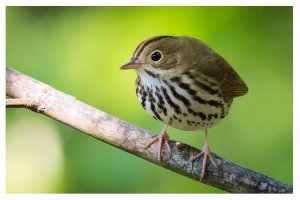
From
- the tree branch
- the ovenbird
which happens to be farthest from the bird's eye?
the tree branch

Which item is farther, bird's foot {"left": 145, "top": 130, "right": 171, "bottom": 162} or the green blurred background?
the green blurred background

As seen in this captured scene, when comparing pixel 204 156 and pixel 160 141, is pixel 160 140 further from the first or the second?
pixel 204 156

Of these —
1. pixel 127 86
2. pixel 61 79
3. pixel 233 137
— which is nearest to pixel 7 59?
pixel 61 79

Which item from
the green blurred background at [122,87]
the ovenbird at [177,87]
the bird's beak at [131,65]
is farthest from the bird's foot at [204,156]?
the bird's beak at [131,65]

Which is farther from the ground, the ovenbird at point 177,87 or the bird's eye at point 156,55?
the bird's eye at point 156,55

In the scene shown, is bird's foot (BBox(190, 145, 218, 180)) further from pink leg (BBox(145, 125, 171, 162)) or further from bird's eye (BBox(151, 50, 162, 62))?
bird's eye (BBox(151, 50, 162, 62))

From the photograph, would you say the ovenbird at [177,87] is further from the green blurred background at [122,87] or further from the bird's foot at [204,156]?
the green blurred background at [122,87]
